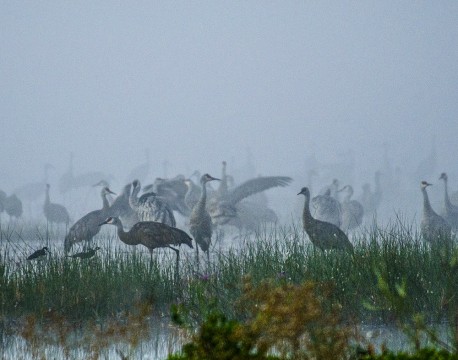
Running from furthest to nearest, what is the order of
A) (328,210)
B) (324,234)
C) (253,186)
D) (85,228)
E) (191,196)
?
(253,186) < (191,196) < (328,210) < (85,228) < (324,234)

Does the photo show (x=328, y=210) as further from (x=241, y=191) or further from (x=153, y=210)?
(x=153, y=210)

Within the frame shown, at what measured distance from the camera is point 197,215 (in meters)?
11.5

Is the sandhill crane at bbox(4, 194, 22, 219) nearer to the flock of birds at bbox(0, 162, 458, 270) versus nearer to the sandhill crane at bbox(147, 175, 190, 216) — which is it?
the flock of birds at bbox(0, 162, 458, 270)

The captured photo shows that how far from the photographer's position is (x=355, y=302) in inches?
247

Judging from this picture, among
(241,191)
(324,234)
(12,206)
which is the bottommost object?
(324,234)

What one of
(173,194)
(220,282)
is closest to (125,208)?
(173,194)

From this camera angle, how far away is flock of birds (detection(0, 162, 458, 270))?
9281mm

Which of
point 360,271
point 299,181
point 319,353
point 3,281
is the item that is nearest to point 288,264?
point 360,271

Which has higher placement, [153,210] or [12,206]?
[12,206]

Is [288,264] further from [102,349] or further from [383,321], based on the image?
[102,349]

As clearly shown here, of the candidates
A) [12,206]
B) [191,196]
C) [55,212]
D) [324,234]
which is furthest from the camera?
[12,206]

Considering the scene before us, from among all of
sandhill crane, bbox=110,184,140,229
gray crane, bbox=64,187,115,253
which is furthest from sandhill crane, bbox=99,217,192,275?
sandhill crane, bbox=110,184,140,229

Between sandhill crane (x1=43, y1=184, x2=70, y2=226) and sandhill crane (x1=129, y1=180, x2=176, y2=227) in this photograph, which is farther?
sandhill crane (x1=43, y1=184, x2=70, y2=226)

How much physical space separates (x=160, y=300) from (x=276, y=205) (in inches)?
1355
